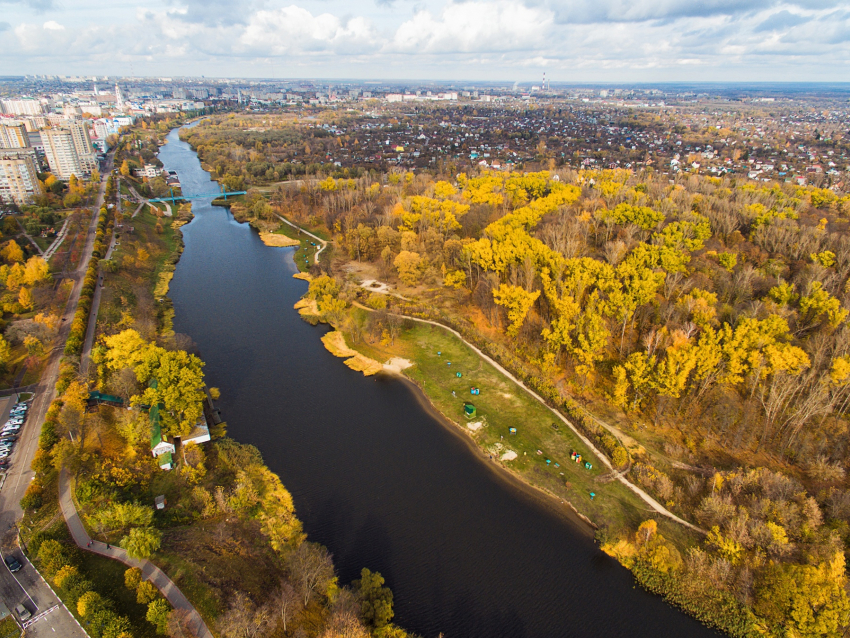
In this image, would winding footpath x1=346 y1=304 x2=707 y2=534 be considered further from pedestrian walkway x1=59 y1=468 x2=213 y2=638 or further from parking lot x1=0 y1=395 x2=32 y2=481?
parking lot x1=0 y1=395 x2=32 y2=481

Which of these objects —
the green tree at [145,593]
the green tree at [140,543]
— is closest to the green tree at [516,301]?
the green tree at [140,543]

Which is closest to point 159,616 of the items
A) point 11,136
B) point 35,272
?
point 35,272

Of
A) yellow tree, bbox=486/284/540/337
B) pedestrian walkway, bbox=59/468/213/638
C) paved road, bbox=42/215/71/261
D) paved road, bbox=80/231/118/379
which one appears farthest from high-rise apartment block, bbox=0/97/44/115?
yellow tree, bbox=486/284/540/337

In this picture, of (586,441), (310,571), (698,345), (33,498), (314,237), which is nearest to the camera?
(310,571)

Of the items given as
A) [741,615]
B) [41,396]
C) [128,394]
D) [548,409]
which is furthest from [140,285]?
[741,615]

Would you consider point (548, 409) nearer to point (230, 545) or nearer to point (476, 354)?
point (476, 354)

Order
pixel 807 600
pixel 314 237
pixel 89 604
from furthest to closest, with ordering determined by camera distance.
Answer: pixel 314 237, pixel 807 600, pixel 89 604

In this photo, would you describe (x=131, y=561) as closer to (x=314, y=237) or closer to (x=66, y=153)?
(x=314, y=237)
